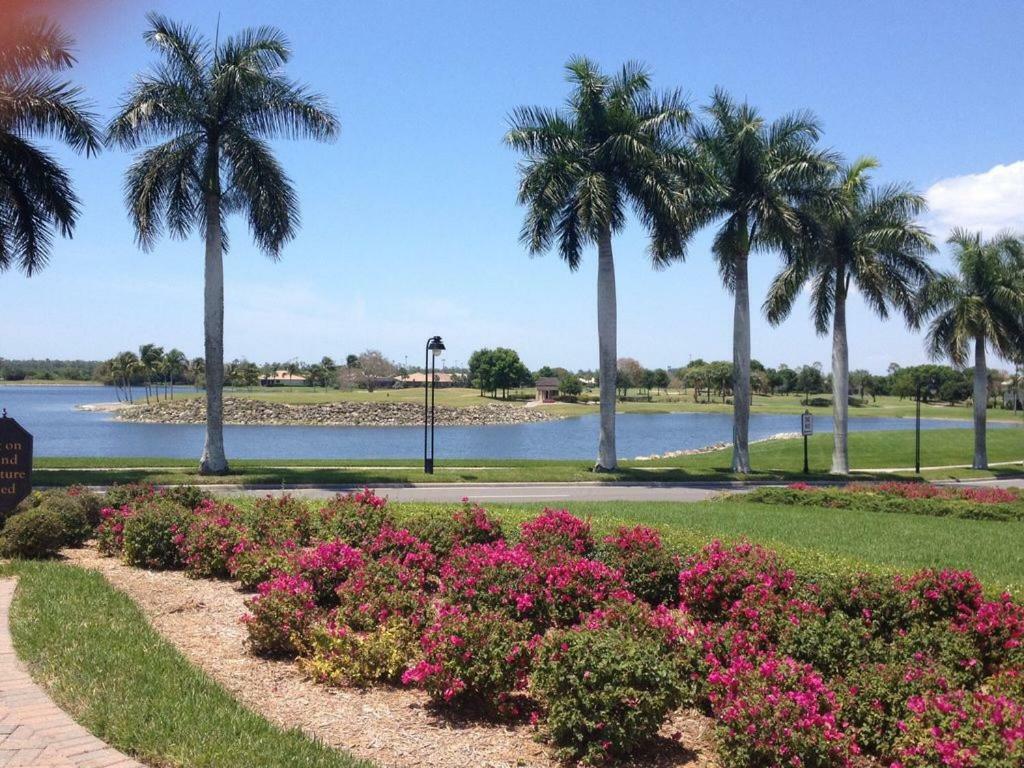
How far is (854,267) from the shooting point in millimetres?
28953

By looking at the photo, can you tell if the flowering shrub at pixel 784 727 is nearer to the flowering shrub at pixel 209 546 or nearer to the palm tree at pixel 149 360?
the flowering shrub at pixel 209 546

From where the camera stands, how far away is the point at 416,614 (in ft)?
21.9

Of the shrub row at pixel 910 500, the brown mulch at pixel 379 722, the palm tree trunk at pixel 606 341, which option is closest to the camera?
the brown mulch at pixel 379 722

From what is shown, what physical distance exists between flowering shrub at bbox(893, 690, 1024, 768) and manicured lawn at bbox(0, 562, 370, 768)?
2.89m

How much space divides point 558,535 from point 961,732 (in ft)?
18.3

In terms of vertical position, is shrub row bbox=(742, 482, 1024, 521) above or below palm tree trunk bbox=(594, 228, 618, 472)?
below

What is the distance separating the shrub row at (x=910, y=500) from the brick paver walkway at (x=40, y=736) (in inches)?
595

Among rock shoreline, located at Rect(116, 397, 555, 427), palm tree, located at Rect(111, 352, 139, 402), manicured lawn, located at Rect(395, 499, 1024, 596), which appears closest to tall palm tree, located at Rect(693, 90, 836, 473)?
manicured lawn, located at Rect(395, 499, 1024, 596)

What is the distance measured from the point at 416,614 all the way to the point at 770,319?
25530mm

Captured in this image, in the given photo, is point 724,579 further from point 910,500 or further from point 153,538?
point 910,500

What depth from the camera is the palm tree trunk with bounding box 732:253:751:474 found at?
27.3 meters

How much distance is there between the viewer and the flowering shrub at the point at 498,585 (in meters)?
7.00

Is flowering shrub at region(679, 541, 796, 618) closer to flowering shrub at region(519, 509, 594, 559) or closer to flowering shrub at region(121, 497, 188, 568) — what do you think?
flowering shrub at region(519, 509, 594, 559)

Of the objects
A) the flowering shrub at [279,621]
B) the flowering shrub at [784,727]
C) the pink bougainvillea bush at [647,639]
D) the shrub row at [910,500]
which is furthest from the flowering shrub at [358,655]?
the shrub row at [910,500]
